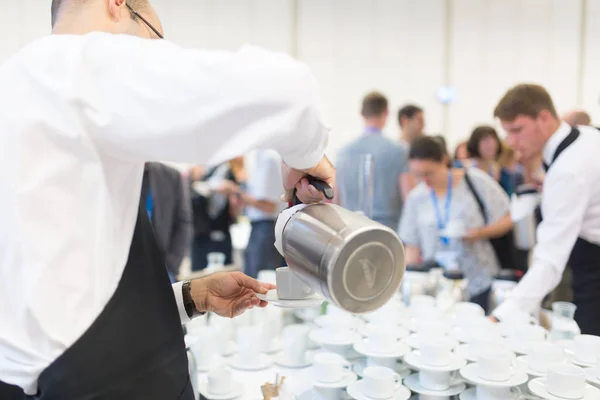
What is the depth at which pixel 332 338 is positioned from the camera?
4.66 feet

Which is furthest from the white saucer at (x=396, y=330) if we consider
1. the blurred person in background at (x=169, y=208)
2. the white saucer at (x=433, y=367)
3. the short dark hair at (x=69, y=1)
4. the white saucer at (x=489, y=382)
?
the blurred person in background at (x=169, y=208)

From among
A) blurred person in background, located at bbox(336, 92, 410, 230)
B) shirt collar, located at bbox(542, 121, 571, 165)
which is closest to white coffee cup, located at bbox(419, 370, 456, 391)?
shirt collar, located at bbox(542, 121, 571, 165)

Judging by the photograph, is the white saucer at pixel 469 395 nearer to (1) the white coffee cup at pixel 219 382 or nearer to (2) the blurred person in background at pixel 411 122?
(1) the white coffee cup at pixel 219 382

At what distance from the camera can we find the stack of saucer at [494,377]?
1153 mm

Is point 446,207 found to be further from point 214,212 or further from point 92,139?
point 92,139

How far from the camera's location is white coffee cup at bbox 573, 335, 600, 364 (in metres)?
1.32

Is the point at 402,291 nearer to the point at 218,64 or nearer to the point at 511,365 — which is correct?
the point at 511,365

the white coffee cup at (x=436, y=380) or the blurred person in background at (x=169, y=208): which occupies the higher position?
the blurred person in background at (x=169, y=208)

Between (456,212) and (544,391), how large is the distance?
5.02 feet

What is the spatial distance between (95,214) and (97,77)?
6.8 inches

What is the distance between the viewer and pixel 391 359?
1302 millimetres

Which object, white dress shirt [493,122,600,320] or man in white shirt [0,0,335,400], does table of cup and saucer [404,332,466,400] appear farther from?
man in white shirt [0,0,335,400]

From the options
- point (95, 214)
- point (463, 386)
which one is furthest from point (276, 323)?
point (95, 214)

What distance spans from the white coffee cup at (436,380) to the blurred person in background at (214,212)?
8.07 ft
